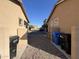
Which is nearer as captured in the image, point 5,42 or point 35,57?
point 5,42

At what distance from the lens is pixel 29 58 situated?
21.3 feet

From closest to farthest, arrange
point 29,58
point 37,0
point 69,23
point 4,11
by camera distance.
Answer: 1. point 29,58
2. point 4,11
3. point 69,23
4. point 37,0

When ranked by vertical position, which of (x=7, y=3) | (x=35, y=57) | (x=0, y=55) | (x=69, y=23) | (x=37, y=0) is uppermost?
(x=37, y=0)

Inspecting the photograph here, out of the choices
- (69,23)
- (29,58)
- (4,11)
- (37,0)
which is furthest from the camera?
(37,0)

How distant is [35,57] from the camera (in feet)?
22.0

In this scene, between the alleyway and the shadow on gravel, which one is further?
the shadow on gravel

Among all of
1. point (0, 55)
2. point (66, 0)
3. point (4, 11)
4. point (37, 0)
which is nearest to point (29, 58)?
point (0, 55)

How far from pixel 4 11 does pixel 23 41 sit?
360 centimetres

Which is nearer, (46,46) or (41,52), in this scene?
(41,52)

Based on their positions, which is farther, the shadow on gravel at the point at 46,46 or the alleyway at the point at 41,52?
the shadow on gravel at the point at 46,46

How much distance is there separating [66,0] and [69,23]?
7.28 feet

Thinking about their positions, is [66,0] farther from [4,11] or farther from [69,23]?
[4,11]

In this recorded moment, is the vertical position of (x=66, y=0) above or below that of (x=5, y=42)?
above

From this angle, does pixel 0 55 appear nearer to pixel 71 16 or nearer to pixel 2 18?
pixel 2 18
